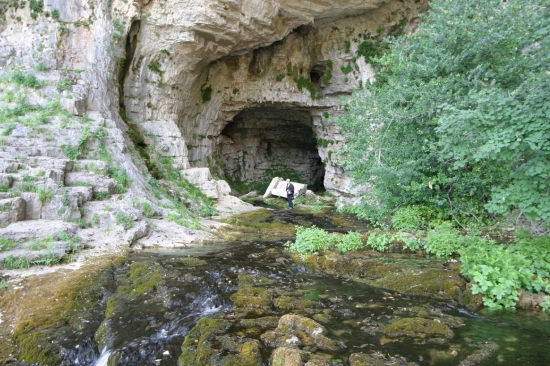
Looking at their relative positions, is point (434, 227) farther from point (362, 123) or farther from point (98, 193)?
point (98, 193)

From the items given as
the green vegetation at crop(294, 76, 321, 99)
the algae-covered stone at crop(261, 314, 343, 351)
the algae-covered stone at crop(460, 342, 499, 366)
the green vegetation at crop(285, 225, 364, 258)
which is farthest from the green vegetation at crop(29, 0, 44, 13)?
the algae-covered stone at crop(460, 342, 499, 366)

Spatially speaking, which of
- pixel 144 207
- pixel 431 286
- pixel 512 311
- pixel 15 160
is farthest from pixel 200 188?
pixel 512 311

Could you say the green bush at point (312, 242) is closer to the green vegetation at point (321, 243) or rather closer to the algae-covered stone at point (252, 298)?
the green vegetation at point (321, 243)

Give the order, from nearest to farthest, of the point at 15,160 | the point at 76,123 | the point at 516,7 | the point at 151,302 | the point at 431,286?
the point at 151,302 → the point at 431,286 → the point at 516,7 → the point at 15,160 → the point at 76,123

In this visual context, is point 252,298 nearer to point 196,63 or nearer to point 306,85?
point 196,63

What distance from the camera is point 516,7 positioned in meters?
8.65

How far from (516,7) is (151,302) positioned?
10505 millimetres

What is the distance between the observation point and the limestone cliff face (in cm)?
1431

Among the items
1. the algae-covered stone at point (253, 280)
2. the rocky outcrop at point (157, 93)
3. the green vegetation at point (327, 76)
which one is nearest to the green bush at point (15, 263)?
the rocky outcrop at point (157, 93)

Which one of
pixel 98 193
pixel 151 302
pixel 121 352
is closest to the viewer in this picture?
pixel 121 352

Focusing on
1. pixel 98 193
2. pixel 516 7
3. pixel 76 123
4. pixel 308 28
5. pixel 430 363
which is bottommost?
pixel 430 363

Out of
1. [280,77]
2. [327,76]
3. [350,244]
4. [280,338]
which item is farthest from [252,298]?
[327,76]

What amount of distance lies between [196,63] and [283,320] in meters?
16.6

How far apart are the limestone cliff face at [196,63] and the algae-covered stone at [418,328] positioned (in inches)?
384
